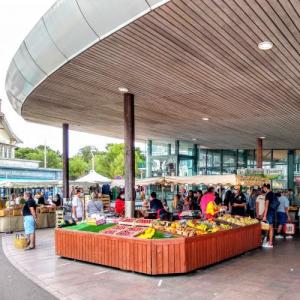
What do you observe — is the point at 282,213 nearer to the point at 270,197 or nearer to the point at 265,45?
the point at 270,197

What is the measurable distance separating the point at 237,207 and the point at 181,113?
3656 millimetres

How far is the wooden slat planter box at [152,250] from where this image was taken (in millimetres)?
7562

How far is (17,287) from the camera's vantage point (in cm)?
696

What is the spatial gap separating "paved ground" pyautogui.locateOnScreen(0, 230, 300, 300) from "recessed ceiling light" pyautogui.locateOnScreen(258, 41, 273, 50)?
13.6 feet

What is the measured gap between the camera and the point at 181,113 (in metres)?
13.4

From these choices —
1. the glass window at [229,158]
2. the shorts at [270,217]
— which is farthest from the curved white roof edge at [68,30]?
the glass window at [229,158]

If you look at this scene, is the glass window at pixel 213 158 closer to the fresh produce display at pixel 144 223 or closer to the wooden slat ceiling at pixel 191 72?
the wooden slat ceiling at pixel 191 72

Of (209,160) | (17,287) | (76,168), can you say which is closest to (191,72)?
(17,287)

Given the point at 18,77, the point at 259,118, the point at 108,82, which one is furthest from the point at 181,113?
the point at 18,77

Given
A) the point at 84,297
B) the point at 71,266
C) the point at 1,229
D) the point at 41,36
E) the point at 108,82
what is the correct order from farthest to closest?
the point at 1,229
the point at 108,82
the point at 71,266
the point at 41,36
the point at 84,297

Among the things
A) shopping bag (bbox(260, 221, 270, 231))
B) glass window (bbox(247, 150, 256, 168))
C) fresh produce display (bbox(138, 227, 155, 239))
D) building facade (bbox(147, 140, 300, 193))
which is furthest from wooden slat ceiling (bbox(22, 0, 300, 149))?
glass window (bbox(247, 150, 256, 168))

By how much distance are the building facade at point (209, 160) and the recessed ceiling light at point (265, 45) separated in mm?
17043

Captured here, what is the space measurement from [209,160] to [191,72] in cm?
1926

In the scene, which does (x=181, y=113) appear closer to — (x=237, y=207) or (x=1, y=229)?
(x=237, y=207)
